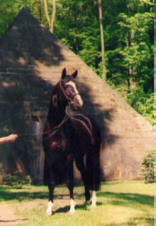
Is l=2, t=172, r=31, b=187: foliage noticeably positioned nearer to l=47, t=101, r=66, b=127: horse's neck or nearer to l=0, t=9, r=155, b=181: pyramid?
l=0, t=9, r=155, b=181: pyramid

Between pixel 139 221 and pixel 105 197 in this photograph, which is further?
pixel 105 197

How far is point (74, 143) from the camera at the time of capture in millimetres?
13289

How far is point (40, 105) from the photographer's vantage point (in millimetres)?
23203

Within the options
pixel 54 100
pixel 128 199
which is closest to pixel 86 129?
pixel 54 100

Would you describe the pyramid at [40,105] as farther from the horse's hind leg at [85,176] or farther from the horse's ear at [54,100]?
the horse's ear at [54,100]

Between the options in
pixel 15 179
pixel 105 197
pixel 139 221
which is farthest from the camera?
pixel 15 179

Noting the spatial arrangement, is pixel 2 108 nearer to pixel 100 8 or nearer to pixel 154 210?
pixel 154 210

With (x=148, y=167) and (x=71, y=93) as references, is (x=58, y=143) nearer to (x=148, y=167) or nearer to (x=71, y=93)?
(x=71, y=93)

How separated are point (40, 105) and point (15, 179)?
3.32 metres

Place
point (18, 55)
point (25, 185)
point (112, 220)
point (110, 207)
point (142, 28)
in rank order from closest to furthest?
point (112, 220), point (110, 207), point (25, 185), point (18, 55), point (142, 28)

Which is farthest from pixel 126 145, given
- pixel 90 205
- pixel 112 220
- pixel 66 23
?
pixel 66 23

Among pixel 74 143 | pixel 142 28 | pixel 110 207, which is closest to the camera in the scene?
pixel 74 143

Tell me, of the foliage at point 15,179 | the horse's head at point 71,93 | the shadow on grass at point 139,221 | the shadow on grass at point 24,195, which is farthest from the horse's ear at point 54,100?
the foliage at point 15,179

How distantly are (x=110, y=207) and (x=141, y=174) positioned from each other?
32.1 feet
